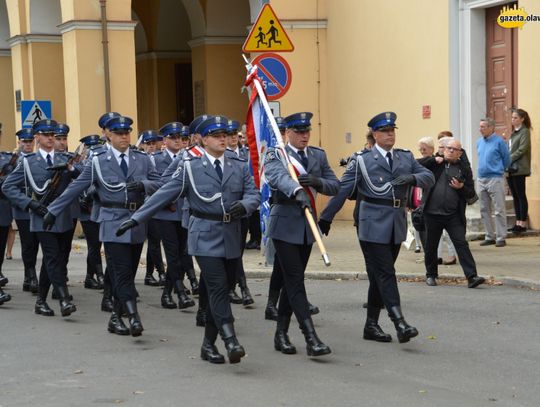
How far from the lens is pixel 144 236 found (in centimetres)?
1041

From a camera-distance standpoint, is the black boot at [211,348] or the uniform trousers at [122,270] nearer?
the black boot at [211,348]

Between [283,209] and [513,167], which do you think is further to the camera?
[513,167]

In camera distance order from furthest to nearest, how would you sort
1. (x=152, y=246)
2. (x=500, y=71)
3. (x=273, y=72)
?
(x=500, y=71)
(x=273, y=72)
(x=152, y=246)

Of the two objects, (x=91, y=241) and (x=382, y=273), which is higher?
(x=382, y=273)

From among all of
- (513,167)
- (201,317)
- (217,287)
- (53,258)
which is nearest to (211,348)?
(217,287)

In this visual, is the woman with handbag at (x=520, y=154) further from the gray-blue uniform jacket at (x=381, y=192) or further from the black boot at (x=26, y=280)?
the gray-blue uniform jacket at (x=381, y=192)

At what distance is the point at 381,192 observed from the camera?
966cm

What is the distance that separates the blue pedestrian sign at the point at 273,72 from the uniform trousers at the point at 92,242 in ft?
10.2

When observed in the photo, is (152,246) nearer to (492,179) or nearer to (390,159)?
(390,159)

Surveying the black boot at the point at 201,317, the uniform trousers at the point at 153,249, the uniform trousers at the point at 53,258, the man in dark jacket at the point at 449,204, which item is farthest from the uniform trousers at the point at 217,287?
the man in dark jacket at the point at 449,204

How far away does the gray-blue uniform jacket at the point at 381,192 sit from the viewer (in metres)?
9.58

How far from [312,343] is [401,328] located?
0.79 meters

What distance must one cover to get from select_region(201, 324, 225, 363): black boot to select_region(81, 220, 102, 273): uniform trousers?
14.8ft

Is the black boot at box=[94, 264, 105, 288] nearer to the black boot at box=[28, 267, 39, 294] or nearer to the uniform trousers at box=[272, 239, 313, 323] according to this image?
the black boot at box=[28, 267, 39, 294]
